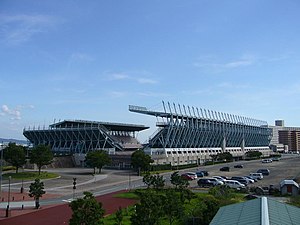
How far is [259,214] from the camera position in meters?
15.2

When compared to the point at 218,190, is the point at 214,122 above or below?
above

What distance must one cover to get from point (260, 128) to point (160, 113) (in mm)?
94229

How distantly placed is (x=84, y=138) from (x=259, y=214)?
9503cm

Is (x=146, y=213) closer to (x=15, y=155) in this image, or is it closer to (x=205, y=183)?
(x=205, y=183)

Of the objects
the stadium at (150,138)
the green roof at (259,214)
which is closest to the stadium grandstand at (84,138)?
the stadium at (150,138)

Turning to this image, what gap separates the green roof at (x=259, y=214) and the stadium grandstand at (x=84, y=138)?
6900cm

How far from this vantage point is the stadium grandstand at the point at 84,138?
10038cm

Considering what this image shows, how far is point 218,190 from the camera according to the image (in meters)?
36.2

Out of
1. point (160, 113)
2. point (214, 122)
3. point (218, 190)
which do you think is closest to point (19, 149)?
point (218, 190)

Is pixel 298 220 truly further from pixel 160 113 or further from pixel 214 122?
pixel 214 122

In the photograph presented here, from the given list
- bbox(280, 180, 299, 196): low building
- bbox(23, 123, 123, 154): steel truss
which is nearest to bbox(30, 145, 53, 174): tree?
bbox(23, 123, 123, 154): steel truss

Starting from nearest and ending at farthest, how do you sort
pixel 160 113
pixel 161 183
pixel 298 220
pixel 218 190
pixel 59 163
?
pixel 298 220
pixel 218 190
pixel 161 183
pixel 59 163
pixel 160 113

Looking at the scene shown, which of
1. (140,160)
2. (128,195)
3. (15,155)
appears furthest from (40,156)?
(128,195)

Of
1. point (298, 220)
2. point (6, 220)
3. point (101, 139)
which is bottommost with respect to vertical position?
point (6, 220)
